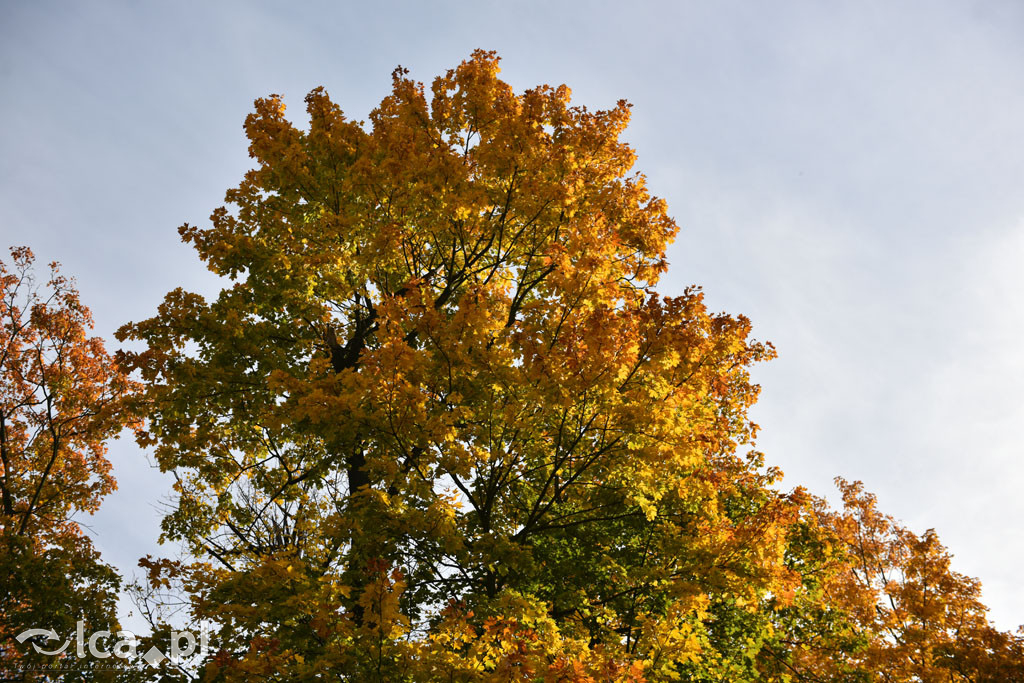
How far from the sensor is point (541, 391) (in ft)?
21.4

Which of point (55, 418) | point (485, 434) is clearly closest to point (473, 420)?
point (485, 434)

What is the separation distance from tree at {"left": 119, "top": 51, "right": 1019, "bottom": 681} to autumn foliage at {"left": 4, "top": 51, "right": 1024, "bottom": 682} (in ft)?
0.13

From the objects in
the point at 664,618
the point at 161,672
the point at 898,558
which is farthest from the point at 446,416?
the point at 898,558

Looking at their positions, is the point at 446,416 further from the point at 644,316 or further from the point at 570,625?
the point at 570,625

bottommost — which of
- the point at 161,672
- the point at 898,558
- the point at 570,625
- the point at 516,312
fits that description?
the point at 161,672

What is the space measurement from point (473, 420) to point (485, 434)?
31 cm

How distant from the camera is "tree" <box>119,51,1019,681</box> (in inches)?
254

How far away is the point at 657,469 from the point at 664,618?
2089 millimetres

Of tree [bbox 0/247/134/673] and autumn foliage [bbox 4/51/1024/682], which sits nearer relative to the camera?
autumn foliage [bbox 4/51/1024/682]

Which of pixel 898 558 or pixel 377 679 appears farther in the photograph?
pixel 898 558

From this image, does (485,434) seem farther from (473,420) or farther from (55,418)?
(55,418)

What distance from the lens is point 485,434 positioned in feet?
23.5

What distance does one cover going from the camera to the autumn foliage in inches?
255

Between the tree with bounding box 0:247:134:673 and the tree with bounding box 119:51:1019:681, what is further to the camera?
the tree with bounding box 0:247:134:673
